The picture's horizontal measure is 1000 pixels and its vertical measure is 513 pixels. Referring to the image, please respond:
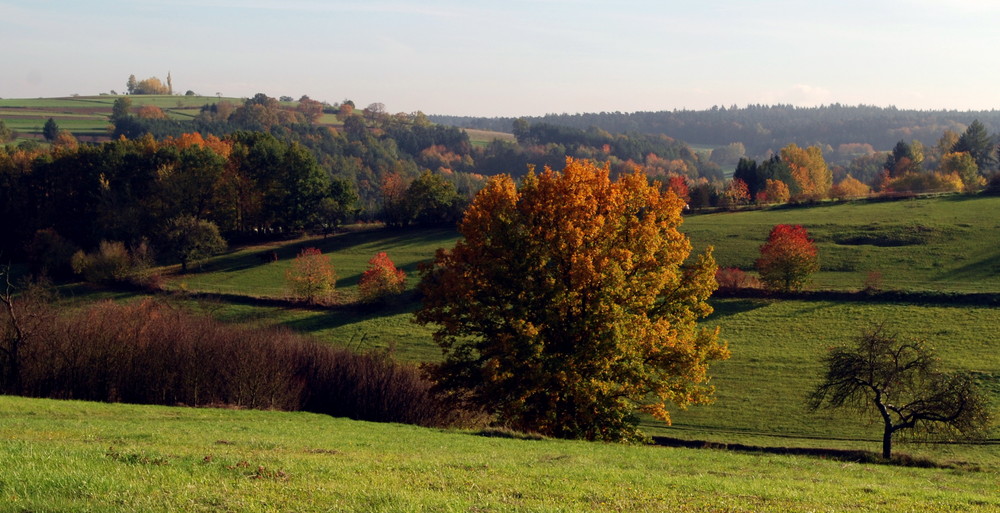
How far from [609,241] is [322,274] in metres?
47.8

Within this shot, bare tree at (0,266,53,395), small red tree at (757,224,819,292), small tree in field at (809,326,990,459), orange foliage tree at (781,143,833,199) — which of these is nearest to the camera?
small tree in field at (809,326,990,459)

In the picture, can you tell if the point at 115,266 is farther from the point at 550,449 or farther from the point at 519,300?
the point at 550,449

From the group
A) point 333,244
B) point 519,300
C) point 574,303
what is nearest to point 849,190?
point 333,244

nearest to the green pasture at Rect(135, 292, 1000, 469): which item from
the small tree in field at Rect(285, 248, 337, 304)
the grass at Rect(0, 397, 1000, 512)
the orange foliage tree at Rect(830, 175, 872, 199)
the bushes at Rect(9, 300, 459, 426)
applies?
the small tree in field at Rect(285, 248, 337, 304)

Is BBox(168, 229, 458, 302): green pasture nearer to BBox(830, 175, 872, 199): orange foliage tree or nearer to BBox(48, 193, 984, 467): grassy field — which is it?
BBox(48, 193, 984, 467): grassy field

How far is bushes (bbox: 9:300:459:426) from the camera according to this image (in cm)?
4172

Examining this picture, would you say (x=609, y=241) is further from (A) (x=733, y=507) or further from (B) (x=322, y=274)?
(B) (x=322, y=274)

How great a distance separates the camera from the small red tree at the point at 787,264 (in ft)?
215

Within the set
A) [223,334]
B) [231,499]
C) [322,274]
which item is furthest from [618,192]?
[322,274]

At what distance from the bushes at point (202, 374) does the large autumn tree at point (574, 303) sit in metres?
9.47

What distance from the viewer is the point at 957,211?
287ft

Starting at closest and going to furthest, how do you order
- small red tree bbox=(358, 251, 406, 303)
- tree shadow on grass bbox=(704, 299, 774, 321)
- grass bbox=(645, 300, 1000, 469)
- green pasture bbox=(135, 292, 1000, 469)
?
grass bbox=(645, 300, 1000, 469) → green pasture bbox=(135, 292, 1000, 469) → tree shadow on grass bbox=(704, 299, 774, 321) → small red tree bbox=(358, 251, 406, 303)

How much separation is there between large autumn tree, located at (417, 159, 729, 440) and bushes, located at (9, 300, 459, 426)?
31.1 ft

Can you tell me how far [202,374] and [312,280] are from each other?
28.5 m
